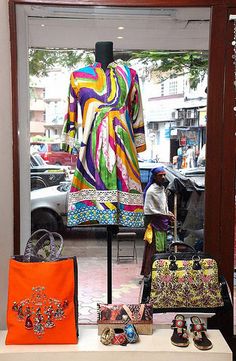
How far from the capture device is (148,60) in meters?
2.35

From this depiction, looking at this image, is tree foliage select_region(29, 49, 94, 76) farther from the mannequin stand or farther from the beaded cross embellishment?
the beaded cross embellishment

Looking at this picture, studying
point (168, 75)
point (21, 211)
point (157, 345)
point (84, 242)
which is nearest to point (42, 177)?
point (21, 211)

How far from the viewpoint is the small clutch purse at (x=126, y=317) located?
2.07 meters

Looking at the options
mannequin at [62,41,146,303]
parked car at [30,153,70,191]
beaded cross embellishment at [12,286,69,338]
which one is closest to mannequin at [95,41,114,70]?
mannequin at [62,41,146,303]

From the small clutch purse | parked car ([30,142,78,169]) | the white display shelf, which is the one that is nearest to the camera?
the white display shelf

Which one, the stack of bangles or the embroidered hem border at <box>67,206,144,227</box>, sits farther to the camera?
the embroidered hem border at <box>67,206,144,227</box>

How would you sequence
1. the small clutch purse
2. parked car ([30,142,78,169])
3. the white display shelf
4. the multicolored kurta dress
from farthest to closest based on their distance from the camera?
parked car ([30,142,78,169])
the multicolored kurta dress
the small clutch purse
the white display shelf

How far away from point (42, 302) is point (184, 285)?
0.70 metres

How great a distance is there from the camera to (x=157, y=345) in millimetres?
2004

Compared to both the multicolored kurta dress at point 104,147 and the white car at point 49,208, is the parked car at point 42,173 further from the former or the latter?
the multicolored kurta dress at point 104,147

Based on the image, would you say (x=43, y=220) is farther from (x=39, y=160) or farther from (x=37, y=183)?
(x=39, y=160)

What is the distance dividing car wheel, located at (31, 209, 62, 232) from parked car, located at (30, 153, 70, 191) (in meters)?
0.14

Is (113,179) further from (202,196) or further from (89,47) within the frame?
(89,47)

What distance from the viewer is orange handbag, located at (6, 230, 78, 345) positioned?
1.99 meters
